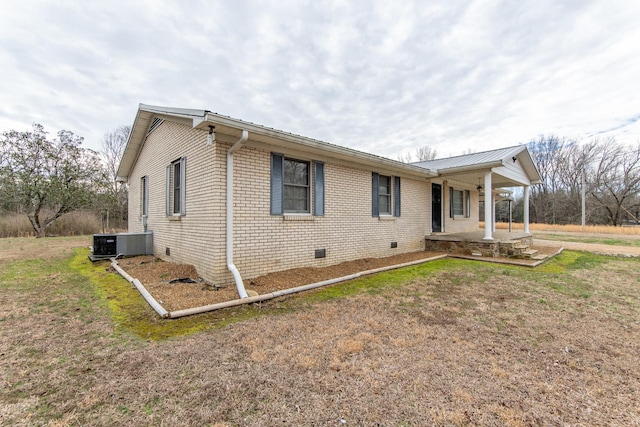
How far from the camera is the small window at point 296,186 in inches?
245

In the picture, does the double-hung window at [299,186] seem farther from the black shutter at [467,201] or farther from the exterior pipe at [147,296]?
the black shutter at [467,201]

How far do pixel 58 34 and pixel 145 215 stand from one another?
17.5ft

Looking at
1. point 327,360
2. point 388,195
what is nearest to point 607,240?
point 388,195

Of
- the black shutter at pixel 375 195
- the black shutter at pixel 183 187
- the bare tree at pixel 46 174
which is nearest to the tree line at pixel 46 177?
the bare tree at pixel 46 174

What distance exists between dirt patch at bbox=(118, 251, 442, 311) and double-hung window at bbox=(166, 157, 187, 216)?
4.38 feet

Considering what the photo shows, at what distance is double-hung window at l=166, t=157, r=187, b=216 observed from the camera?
20.7ft

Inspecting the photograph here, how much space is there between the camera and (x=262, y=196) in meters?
5.59

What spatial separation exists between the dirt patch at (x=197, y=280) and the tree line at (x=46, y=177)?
12.0 m

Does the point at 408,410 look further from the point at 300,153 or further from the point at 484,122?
the point at 484,122

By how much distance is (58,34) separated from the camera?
296 inches

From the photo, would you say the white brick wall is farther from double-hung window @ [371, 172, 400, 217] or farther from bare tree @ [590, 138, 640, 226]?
bare tree @ [590, 138, 640, 226]

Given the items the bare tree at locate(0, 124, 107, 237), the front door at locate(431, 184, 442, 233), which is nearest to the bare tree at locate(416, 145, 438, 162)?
the front door at locate(431, 184, 442, 233)

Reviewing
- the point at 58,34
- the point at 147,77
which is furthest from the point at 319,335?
the point at 147,77

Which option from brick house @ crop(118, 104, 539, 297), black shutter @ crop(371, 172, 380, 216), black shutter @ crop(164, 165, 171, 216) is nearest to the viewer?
brick house @ crop(118, 104, 539, 297)
